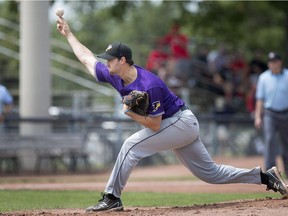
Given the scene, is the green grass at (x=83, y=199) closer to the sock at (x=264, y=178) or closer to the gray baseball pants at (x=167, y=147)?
the sock at (x=264, y=178)

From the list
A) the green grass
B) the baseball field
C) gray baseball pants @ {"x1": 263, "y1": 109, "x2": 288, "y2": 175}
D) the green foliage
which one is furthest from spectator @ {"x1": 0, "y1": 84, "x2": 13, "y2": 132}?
the green foliage

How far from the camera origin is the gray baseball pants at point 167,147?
8.55 m

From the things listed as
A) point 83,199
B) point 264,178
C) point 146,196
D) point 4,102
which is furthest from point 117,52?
point 4,102

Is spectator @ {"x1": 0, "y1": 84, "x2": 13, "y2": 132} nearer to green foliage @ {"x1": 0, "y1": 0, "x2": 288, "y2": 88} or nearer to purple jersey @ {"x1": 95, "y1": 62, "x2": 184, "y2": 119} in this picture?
green foliage @ {"x1": 0, "y1": 0, "x2": 288, "y2": 88}

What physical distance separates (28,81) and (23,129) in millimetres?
1227

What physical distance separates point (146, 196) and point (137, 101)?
3.85 m

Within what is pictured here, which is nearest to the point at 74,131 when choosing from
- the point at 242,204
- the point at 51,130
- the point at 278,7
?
the point at 51,130

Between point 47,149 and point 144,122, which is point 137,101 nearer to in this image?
point 144,122

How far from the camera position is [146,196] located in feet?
38.5

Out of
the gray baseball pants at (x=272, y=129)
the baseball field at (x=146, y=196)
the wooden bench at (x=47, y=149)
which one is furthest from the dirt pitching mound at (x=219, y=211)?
the wooden bench at (x=47, y=149)

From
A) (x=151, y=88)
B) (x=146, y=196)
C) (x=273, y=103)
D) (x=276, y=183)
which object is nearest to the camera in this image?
(x=151, y=88)

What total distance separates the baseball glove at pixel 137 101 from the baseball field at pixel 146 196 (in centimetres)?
114

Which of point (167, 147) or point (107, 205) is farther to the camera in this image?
point (167, 147)

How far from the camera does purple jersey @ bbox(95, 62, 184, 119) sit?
27.4ft
